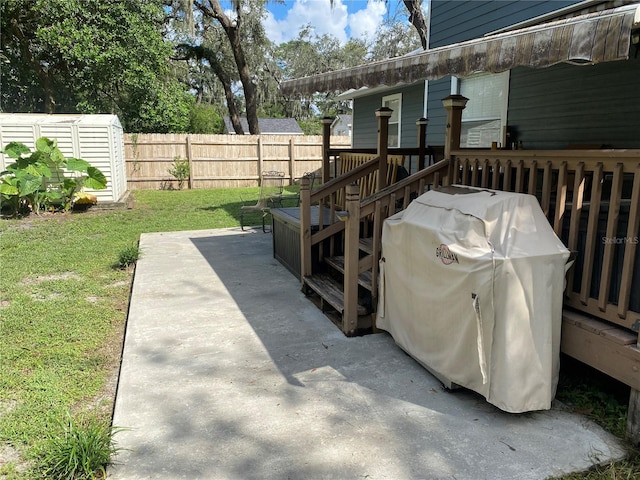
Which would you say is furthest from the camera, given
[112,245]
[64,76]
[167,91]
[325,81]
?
[167,91]

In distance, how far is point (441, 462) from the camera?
219 cm

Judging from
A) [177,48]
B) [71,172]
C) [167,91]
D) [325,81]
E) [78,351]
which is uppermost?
[177,48]

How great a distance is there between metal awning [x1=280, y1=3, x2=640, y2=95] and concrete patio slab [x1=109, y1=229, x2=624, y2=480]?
1765mm

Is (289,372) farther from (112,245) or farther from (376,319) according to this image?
(112,245)

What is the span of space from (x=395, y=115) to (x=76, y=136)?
6366mm

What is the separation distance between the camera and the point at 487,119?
253 inches

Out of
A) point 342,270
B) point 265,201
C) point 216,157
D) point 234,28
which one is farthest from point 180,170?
point 342,270

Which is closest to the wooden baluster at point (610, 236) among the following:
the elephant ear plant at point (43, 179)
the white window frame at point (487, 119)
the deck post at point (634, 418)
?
the deck post at point (634, 418)

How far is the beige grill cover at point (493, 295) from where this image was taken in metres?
2.41

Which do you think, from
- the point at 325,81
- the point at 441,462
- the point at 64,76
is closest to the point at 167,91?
the point at 64,76

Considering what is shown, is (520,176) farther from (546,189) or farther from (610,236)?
(610,236)

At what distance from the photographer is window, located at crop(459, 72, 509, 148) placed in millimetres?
6105

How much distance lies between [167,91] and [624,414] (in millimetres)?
17191

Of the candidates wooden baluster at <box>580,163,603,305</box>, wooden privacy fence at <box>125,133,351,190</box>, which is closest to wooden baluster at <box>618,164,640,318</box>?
wooden baluster at <box>580,163,603,305</box>
